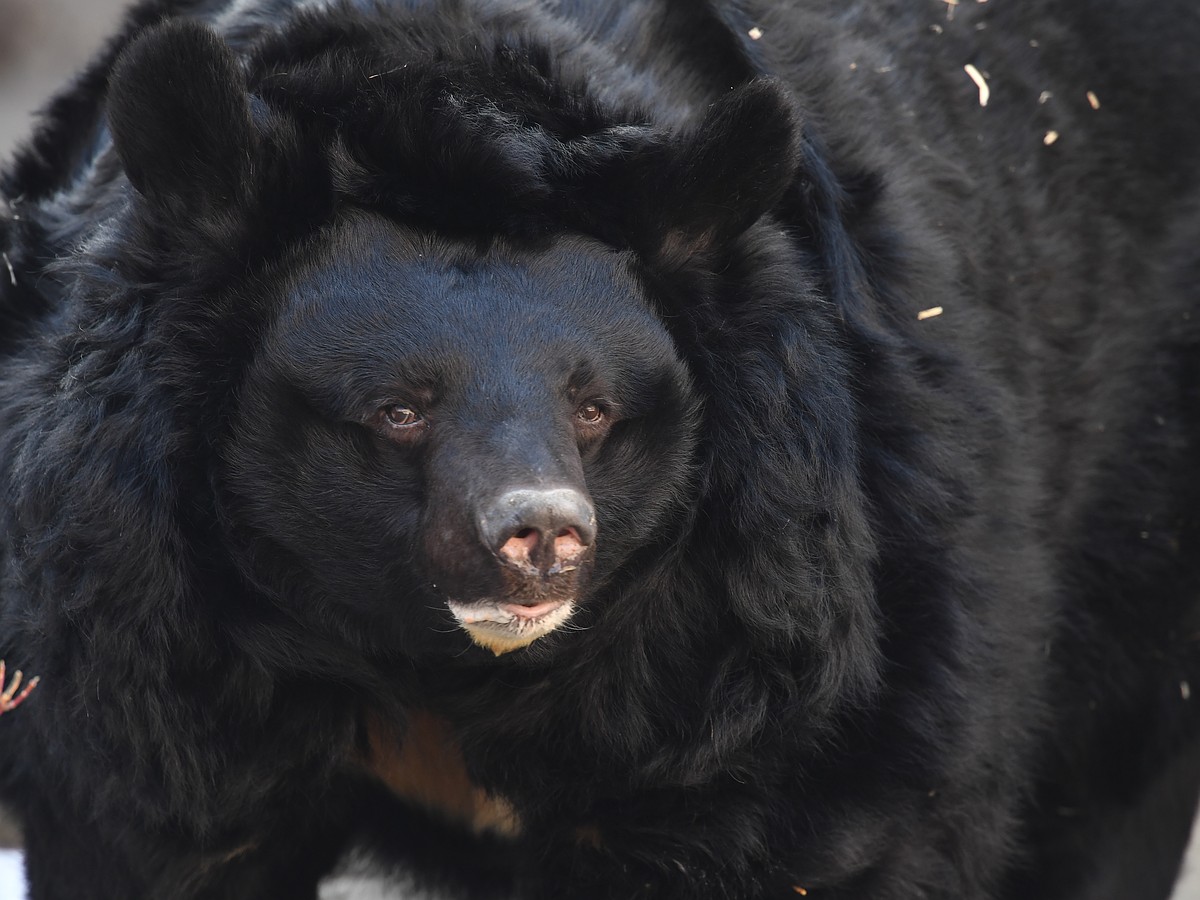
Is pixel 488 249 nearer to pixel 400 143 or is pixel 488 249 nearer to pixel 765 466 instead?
pixel 400 143

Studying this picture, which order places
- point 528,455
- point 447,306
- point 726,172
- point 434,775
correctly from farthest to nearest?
point 434,775
point 726,172
point 447,306
point 528,455

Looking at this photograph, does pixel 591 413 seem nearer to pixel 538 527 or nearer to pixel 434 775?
pixel 538 527

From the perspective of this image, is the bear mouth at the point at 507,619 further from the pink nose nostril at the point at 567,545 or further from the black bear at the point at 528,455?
the pink nose nostril at the point at 567,545

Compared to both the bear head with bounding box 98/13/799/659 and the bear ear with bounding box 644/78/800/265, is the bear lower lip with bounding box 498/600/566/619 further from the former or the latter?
the bear ear with bounding box 644/78/800/265

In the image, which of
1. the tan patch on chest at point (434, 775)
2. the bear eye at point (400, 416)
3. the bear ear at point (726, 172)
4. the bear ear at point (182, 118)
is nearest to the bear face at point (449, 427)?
the bear eye at point (400, 416)

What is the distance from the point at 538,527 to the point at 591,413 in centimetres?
48

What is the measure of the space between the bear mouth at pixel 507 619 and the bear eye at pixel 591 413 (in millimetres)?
397

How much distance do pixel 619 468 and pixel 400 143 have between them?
2.73 feet

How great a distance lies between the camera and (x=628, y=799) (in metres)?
4.03

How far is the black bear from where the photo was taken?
343 centimetres

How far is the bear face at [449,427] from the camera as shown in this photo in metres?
3.22

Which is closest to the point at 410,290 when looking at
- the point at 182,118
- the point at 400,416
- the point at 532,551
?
the point at 400,416

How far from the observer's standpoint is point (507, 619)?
3236 mm

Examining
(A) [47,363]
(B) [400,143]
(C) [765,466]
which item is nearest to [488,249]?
(B) [400,143]
